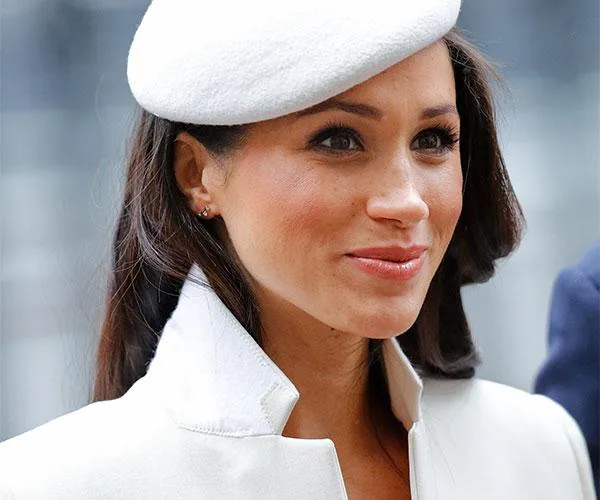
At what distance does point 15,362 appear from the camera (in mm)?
4316

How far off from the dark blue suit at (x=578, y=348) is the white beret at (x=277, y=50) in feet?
2.21

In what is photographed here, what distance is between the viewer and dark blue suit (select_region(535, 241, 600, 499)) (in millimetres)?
2250

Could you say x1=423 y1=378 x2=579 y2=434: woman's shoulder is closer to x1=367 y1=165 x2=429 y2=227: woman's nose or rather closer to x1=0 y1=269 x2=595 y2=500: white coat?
x1=0 y1=269 x2=595 y2=500: white coat

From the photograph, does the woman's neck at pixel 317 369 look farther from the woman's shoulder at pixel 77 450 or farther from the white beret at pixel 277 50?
the white beret at pixel 277 50

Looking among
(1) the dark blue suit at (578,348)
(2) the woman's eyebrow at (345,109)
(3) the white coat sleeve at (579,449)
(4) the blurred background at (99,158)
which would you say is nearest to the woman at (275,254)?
(2) the woman's eyebrow at (345,109)

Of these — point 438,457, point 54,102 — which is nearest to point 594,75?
point 54,102

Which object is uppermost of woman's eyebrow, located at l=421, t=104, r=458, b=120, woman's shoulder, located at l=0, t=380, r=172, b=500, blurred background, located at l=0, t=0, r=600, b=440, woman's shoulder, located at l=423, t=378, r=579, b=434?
woman's eyebrow, located at l=421, t=104, r=458, b=120

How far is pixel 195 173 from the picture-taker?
1832 millimetres

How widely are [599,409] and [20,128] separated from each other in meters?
2.84

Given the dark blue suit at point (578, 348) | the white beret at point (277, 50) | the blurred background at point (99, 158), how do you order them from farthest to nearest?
the blurred background at point (99, 158) < the dark blue suit at point (578, 348) < the white beret at point (277, 50)

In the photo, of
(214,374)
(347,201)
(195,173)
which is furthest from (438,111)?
(214,374)

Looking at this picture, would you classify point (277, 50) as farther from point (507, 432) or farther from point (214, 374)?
point (507, 432)

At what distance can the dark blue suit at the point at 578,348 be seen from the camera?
2250mm

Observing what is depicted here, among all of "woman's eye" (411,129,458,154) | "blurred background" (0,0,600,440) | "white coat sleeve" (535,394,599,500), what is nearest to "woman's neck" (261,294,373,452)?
"woman's eye" (411,129,458,154)
